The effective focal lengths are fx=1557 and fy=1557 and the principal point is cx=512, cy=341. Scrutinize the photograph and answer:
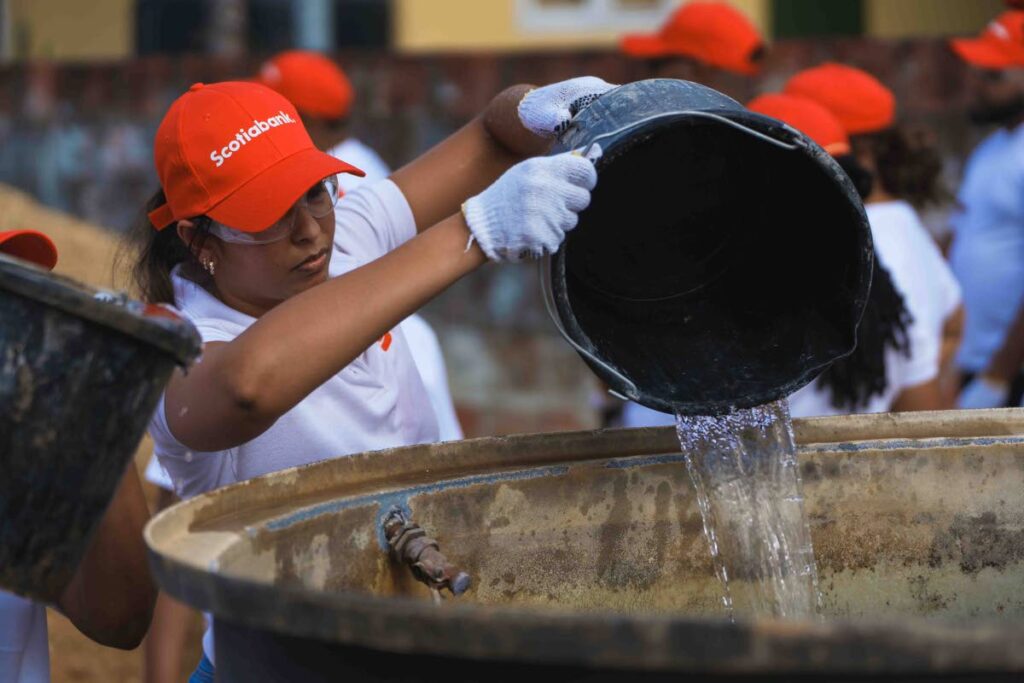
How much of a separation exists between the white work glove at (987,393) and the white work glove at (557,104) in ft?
9.73

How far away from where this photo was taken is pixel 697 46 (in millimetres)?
5414

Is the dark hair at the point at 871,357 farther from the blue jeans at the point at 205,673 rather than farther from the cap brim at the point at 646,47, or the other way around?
the blue jeans at the point at 205,673

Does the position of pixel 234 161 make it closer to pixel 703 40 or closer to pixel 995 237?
pixel 703 40

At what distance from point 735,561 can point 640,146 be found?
715 millimetres

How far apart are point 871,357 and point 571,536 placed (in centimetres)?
168

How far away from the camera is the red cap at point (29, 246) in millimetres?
2334

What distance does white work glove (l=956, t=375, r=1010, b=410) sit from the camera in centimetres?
517

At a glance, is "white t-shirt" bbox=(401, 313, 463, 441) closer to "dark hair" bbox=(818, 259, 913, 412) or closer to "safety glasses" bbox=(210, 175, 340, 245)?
"dark hair" bbox=(818, 259, 913, 412)

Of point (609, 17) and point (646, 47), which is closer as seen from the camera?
point (646, 47)

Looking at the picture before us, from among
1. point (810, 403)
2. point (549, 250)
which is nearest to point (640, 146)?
point (549, 250)

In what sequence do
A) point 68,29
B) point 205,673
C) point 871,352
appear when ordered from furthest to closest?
point 68,29, point 871,352, point 205,673

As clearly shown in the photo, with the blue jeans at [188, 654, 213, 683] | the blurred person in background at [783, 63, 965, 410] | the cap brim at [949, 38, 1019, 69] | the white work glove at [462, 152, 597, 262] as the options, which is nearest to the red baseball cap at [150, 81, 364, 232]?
the white work glove at [462, 152, 597, 262]

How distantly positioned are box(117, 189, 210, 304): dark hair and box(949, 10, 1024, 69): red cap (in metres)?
3.74

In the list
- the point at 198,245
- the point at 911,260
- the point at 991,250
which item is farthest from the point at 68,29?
the point at 198,245
